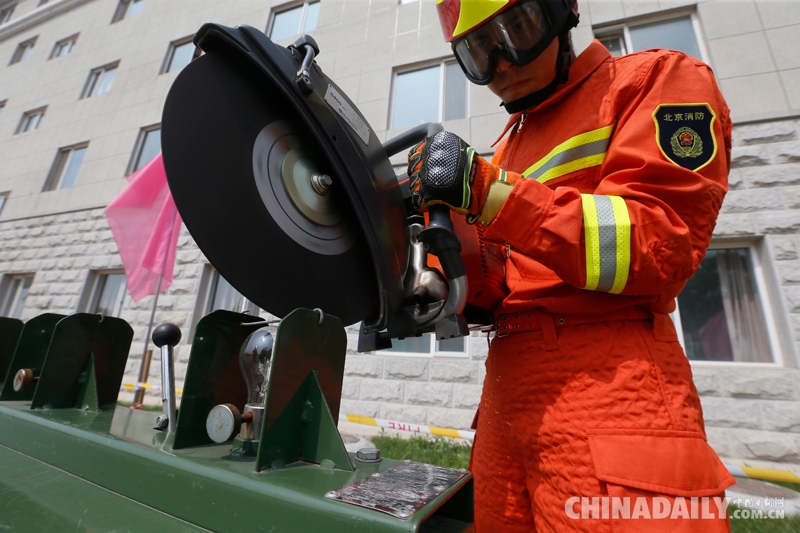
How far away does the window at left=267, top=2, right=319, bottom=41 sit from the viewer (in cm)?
778

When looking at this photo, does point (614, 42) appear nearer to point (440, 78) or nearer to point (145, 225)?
point (440, 78)

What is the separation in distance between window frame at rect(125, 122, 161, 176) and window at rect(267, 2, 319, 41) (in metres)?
3.36

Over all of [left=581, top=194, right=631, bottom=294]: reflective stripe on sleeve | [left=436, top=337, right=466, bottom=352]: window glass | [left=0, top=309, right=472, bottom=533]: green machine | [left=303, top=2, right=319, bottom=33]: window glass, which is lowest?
[left=0, top=309, right=472, bottom=533]: green machine

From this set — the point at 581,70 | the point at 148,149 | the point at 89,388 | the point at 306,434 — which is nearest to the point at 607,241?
the point at 581,70

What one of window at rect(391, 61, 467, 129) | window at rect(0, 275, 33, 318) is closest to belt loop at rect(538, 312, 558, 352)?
window at rect(391, 61, 467, 129)

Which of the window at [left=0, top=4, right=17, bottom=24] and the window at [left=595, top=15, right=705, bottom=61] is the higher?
the window at [left=0, top=4, right=17, bottom=24]

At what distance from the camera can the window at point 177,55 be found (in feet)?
30.0

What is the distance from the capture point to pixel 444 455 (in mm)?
3416

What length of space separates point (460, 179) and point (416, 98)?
19.6ft

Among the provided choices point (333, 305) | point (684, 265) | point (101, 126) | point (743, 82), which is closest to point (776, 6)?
point (743, 82)

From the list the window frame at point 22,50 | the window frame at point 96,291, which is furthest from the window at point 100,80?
the window frame at point 96,291

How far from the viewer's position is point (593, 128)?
103 centimetres

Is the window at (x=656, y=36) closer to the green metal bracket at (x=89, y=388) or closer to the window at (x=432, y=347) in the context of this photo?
the window at (x=432, y=347)

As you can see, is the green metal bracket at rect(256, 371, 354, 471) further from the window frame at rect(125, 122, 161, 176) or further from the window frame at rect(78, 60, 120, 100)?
the window frame at rect(78, 60, 120, 100)
